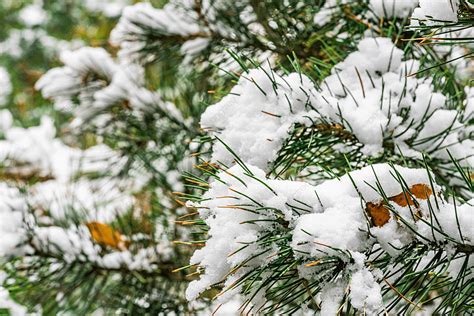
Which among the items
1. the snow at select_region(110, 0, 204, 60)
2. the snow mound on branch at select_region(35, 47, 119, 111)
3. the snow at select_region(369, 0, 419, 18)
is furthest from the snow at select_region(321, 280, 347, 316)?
the snow mound on branch at select_region(35, 47, 119, 111)

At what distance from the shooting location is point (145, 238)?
1492 mm

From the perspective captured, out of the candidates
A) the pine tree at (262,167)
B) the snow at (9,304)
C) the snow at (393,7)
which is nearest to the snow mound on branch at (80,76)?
the pine tree at (262,167)

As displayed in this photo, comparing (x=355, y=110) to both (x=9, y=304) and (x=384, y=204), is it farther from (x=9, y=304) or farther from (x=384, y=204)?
(x=9, y=304)

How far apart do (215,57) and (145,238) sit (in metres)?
0.58

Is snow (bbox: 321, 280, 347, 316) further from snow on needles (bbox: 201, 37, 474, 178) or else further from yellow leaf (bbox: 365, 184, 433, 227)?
snow on needles (bbox: 201, 37, 474, 178)

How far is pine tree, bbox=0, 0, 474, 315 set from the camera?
696mm

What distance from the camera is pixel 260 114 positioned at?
2.90 feet

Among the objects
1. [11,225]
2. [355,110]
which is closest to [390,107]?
[355,110]

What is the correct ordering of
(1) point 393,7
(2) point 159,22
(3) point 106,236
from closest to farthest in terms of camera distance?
(1) point 393,7
(3) point 106,236
(2) point 159,22

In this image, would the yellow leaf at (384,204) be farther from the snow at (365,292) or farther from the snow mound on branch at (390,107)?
the snow mound on branch at (390,107)

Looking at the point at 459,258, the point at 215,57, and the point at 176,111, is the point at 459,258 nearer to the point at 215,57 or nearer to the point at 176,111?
the point at 215,57

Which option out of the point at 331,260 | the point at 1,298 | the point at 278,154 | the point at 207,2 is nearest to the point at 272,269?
the point at 331,260

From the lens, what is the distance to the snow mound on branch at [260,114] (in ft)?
2.83

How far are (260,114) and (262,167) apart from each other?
9 cm
